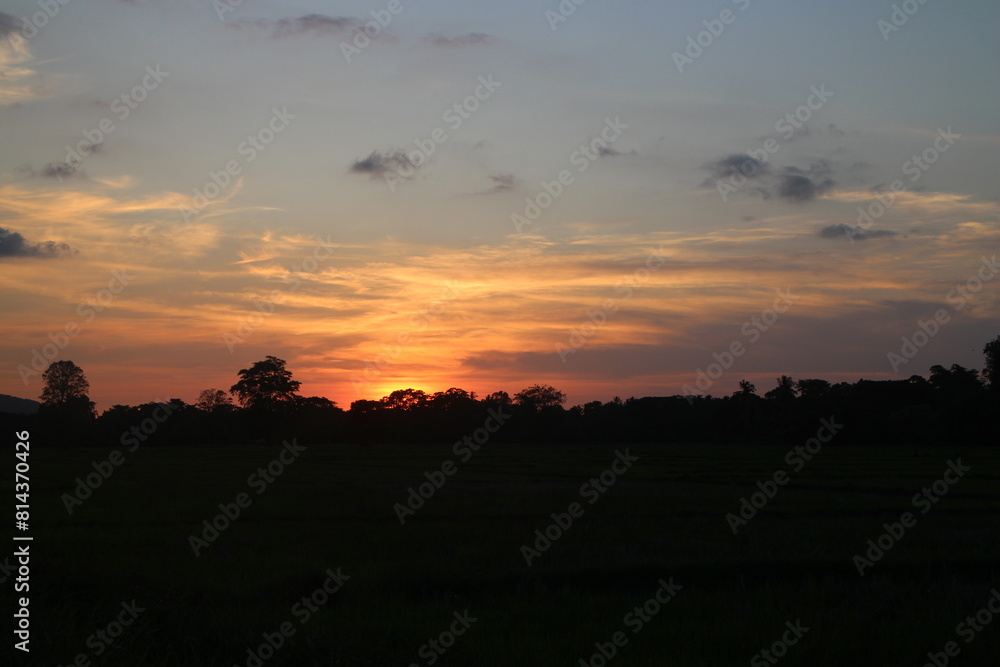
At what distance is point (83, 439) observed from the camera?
2931 inches
